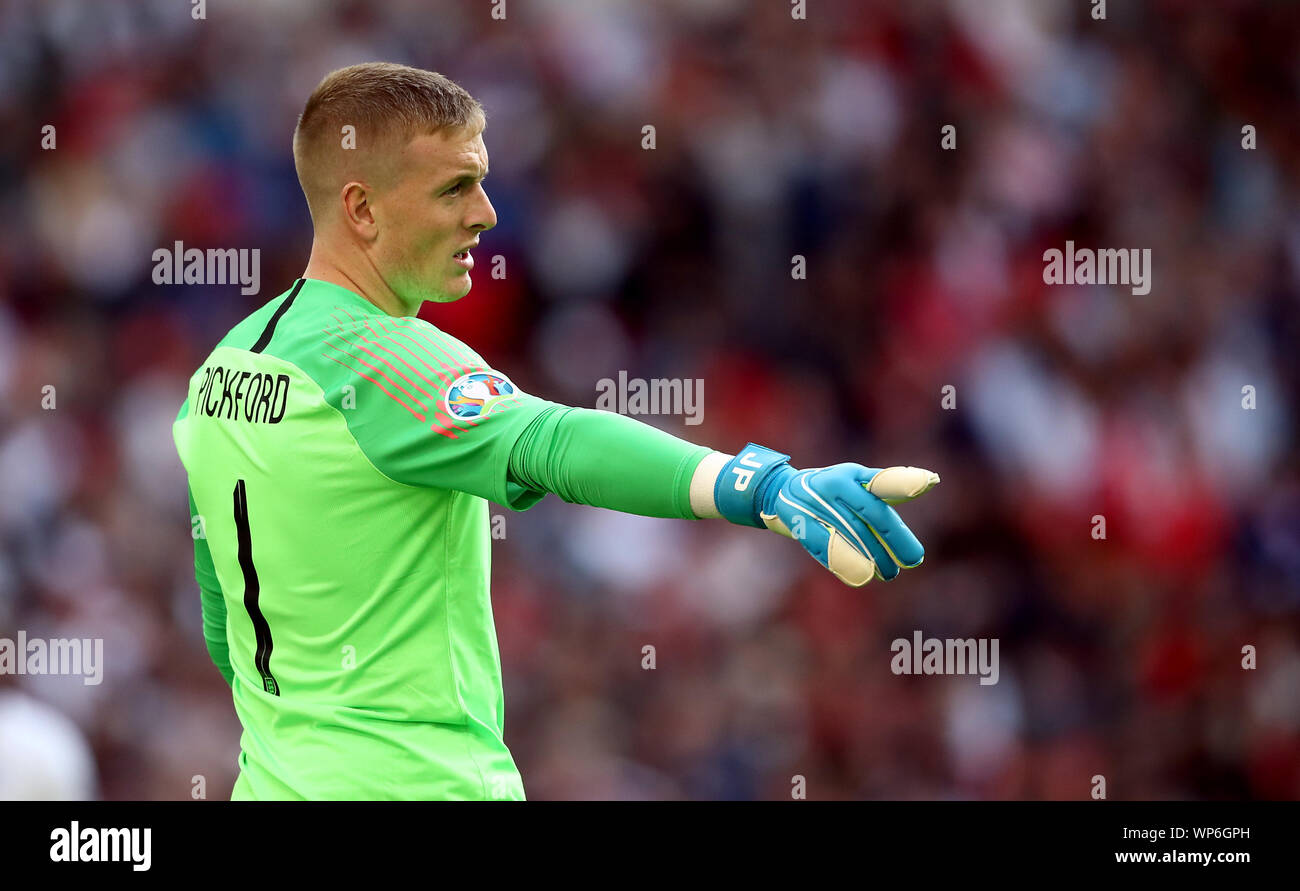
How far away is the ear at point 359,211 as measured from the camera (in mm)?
2490

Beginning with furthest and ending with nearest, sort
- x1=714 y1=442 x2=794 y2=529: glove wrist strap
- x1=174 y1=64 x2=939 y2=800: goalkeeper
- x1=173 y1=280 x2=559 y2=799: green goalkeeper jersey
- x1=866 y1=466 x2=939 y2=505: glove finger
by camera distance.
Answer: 1. x1=173 y1=280 x2=559 y2=799: green goalkeeper jersey
2. x1=174 y1=64 x2=939 y2=800: goalkeeper
3. x1=714 y1=442 x2=794 y2=529: glove wrist strap
4. x1=866 y1=466 x2=939 y2=505: glove finger

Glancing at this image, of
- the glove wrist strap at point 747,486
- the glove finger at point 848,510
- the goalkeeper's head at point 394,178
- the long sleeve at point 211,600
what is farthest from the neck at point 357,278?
the glove finger at point 848,510

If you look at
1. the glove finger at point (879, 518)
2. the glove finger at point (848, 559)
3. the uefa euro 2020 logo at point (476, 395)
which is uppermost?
the uefa euro 2020 logo at point (476, 395)

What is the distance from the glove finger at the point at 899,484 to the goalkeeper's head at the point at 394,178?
91 centimetres

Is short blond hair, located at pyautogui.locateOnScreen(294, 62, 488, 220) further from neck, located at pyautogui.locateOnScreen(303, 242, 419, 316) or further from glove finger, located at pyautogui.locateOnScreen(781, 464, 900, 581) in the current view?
glove finger, located at pyautogui.locateOnScreen(781, 464, 900, 581)

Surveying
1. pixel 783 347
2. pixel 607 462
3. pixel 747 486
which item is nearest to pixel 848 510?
pixel 747 486

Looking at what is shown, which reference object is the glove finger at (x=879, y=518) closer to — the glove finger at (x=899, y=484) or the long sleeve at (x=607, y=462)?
the glove finger at (x=899, y=484)

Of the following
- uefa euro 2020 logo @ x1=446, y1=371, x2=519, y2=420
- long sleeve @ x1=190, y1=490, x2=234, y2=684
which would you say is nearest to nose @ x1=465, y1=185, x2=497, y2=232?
uefa euro 2020 logo @ x1=446, y1=371, x2=519, y2=420

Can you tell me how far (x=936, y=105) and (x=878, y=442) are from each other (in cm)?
154

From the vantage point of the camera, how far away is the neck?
8.20ft

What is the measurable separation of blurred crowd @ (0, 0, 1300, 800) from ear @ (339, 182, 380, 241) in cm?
312
